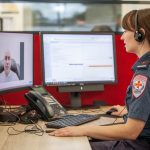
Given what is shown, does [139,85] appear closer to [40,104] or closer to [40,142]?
[40,142]

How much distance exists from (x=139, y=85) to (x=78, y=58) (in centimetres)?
78

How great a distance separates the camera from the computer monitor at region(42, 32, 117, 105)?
7.18 ft

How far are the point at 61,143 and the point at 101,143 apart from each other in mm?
268

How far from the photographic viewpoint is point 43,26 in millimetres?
9750

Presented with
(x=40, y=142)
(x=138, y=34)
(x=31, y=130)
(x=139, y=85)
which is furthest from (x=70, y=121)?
(x=138, y=34)

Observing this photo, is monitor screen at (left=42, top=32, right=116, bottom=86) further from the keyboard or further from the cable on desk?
the cable on desk

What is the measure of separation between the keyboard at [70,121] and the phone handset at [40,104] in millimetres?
83

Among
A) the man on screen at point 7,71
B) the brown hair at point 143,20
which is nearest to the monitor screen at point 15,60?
the man on screen at point 7,71

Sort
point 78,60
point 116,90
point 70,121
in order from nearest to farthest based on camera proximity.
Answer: point 70,121
point 78,60
point 116,90

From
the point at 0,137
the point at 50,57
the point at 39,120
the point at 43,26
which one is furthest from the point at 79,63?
the point at 43,26

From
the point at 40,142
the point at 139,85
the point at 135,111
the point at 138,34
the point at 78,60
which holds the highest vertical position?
the point at 138,34

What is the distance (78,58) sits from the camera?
2232mm

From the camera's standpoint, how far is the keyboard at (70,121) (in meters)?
1.70

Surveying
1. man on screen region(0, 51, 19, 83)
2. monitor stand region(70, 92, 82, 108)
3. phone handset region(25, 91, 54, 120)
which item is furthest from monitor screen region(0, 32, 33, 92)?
monitor stand region(70, 92, 82, 108)
